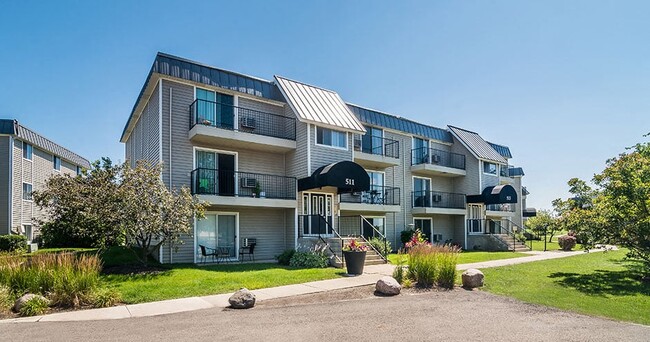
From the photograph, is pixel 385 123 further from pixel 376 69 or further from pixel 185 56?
pixel 185 56

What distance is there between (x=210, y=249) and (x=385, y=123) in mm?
13427

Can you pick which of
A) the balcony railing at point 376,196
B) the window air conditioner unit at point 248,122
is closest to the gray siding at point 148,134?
the window air conditioner unit at point 248,122

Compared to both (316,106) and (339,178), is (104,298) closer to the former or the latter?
(339,178)

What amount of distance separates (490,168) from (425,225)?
23.4ft

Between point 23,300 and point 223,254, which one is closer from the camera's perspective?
point 23,300

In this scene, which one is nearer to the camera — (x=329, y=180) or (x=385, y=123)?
(x=329, y=180)

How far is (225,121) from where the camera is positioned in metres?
17.8

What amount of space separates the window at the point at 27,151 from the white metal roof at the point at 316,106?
62.6 feet

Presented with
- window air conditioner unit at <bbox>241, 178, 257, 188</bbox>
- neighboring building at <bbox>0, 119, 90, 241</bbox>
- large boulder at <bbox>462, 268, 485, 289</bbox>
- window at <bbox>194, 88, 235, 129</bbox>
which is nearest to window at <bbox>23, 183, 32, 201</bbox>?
neighboring building at <bbox>0, 119, 90, 241</bbox>

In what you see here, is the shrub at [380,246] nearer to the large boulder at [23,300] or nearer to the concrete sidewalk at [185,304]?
the concrete sidewalk at [185,304]

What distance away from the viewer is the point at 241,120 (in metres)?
17.9

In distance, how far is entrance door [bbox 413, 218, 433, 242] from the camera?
26.9 metres

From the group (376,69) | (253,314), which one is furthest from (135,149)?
(253,314)

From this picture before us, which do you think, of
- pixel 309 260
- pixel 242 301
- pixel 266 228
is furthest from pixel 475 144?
pixel 242 301
